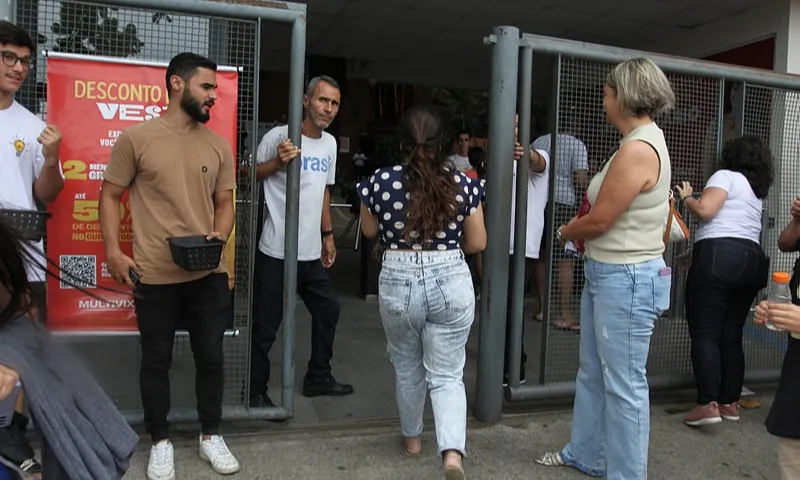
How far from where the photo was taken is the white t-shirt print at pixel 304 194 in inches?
149

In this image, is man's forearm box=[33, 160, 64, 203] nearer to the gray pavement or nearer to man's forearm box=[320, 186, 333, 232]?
the gray pavement

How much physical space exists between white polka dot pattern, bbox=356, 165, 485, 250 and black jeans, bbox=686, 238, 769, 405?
1674 millimetres

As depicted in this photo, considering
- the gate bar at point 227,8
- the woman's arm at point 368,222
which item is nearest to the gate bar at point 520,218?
the woman's arm at point 368,222

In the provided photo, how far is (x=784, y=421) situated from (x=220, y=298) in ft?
7.82

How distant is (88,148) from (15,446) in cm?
207

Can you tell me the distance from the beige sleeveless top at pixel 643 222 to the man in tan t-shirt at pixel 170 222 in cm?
177

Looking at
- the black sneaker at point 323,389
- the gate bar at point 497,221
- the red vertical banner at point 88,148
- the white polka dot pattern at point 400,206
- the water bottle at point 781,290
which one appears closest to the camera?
the water bottle at point 781,290

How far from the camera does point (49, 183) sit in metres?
3.02

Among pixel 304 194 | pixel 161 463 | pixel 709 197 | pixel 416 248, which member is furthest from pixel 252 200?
pixel 709 197

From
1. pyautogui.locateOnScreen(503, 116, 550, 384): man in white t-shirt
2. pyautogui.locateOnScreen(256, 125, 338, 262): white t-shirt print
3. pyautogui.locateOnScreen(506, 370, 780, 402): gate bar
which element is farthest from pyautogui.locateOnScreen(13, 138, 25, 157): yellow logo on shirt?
pyautogui.locateOnScreen(506, 370, 780, 402): gate bar

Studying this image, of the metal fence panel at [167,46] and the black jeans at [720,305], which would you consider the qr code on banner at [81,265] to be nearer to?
the metal fence panel at [167,46]

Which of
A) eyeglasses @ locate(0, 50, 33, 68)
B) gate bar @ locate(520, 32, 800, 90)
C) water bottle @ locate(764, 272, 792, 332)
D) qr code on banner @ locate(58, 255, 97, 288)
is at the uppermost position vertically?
gate bar @ locate(520, 32, 800, 90)

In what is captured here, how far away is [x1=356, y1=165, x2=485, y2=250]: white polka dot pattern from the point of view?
9.95 feet

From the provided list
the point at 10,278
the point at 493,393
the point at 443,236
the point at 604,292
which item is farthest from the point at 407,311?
the point at 10,278
